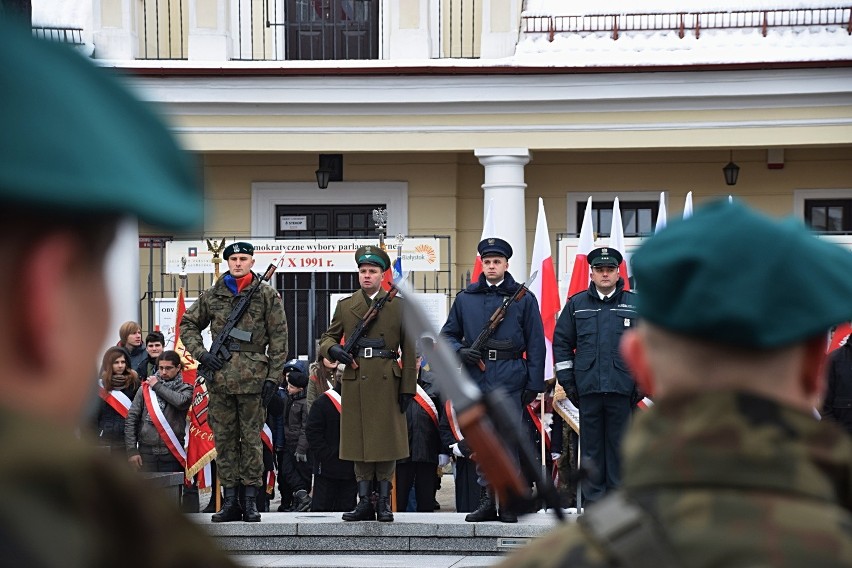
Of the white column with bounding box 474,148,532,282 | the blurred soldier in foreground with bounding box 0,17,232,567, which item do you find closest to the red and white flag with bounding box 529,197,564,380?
the white column with bounding box 474,148,532,282

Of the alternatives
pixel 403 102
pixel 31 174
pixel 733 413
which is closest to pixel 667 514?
pixel 733 413

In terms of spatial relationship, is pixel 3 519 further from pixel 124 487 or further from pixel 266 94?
pixel 266 94

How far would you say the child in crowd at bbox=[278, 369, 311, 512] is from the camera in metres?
13.2

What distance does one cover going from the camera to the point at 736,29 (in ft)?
62.5

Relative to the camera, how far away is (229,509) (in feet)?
35.3

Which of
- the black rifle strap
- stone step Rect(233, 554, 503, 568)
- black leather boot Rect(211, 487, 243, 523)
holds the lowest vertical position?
stone step Rect(233, 554, 503, 568)

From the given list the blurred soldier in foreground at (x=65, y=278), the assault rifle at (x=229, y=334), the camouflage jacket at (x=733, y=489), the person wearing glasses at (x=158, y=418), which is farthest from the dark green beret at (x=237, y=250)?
the blurred soldier in foreground at (x=65, y=278)

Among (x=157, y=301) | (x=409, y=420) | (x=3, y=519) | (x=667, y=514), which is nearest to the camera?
(x=3, y=519)

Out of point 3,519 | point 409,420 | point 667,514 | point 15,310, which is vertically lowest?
point 409,420

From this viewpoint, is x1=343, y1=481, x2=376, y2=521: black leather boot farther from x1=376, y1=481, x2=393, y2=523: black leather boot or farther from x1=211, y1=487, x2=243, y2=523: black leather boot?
x1=211, y1=487, x2=243, y2=523: black leather boot

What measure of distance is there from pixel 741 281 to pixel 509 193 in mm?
17082

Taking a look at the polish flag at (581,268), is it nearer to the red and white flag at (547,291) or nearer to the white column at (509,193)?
the red and white flag at (547,291)

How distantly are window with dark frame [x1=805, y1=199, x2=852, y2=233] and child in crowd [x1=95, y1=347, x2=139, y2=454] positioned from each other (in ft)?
37.3

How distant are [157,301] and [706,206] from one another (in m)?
15.4
